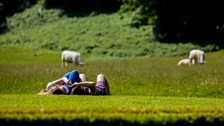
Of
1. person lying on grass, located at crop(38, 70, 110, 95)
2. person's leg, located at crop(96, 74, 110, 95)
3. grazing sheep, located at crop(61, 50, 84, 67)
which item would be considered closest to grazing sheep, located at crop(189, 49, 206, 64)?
grazing sheep, located at crop(61, 50, 84, 67)

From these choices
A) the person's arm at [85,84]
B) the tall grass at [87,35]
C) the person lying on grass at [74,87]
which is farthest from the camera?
the tall grass at [87,35]

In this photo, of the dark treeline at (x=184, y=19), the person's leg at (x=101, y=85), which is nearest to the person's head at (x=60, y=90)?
the person's leg at (x=101, y=85)

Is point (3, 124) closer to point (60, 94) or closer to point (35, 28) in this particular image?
point (60, 94)

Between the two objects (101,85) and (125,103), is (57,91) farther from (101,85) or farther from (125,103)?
(125,103)

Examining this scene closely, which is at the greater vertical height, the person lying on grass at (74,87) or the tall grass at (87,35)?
the tall grass at (87,35)

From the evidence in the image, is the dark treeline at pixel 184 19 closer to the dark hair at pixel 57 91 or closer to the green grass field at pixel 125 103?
the green grass field at pixel 125 103

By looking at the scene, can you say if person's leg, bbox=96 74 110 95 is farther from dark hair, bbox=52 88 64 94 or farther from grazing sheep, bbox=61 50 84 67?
grazing sheep, bbox=61 50 84 67

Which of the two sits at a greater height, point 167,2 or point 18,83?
point 167,2

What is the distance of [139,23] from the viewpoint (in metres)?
81.9

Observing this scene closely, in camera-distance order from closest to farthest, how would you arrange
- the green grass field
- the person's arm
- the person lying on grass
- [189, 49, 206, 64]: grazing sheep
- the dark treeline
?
the green grass field
the person's arm
the person lying on grass
[189, 49, 206, 64]: grazing sheep
the dark treeline

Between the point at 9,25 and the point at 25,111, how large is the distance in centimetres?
8169

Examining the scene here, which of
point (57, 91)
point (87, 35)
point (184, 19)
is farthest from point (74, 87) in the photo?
point (87, 35)

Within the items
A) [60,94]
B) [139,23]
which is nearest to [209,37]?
[139,23]

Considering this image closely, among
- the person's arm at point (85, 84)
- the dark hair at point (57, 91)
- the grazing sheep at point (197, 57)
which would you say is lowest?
the grazing sheep at point (197, 57)
